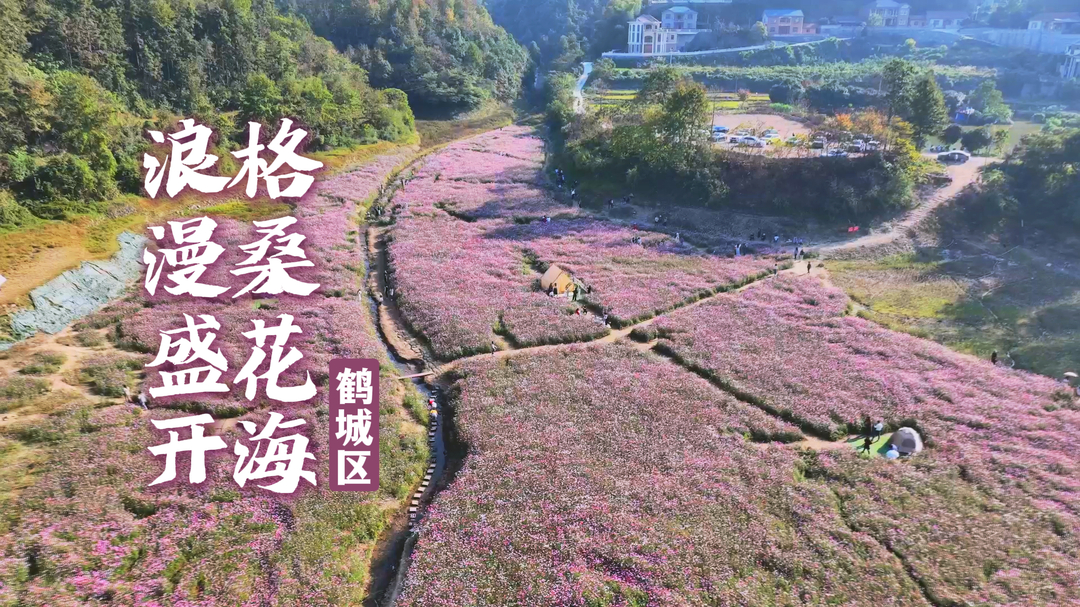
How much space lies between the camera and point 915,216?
46438 mm

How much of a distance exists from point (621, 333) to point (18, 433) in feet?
85.6

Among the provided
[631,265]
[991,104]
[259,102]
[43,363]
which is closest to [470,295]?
[631,265]

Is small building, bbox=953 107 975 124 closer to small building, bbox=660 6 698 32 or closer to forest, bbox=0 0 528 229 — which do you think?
forest, bbox=0 0 528 229

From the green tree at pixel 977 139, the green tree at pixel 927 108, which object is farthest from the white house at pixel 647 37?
the green tree at pixel 927 108

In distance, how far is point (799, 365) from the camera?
28672 millimetres

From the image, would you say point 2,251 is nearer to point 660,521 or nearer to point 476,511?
point 476,511

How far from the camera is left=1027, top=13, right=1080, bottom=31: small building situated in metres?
102

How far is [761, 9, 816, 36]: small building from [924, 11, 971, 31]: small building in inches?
1068

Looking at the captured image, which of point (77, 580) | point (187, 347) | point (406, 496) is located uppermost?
point (187, 347)

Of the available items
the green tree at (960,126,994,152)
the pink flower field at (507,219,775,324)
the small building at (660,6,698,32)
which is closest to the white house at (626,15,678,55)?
the small building at (660,6,698,32)

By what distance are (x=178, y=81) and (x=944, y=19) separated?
148 meters

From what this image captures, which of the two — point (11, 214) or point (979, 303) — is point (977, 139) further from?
point (11, 214)

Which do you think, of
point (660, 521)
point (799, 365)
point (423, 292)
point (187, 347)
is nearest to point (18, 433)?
point (187, 347)

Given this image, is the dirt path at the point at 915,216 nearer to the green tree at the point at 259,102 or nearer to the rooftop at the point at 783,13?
the green tree at the point at 259,102
